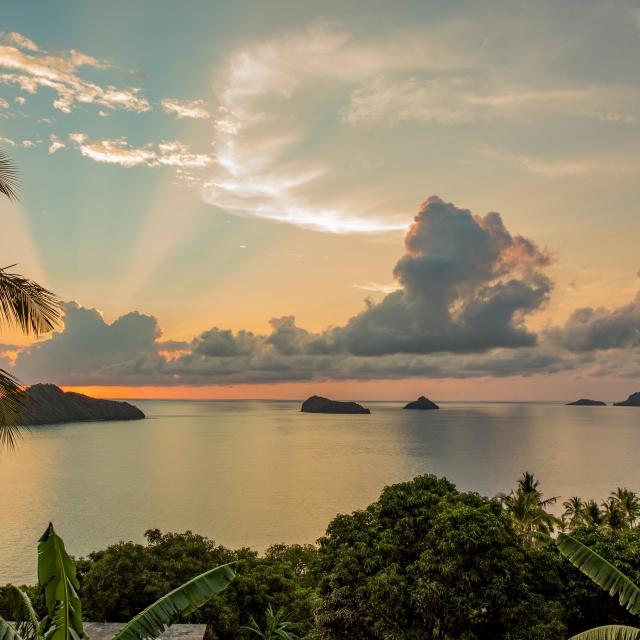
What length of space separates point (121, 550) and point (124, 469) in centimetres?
12788

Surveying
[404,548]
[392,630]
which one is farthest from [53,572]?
[404,548]

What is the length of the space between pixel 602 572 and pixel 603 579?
0.14 meters

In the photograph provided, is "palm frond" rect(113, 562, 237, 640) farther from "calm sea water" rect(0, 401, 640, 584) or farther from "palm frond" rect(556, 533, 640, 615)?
"calm sea water" rect(0, 401, 640, 584)

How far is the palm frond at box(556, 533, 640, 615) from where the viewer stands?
38.4 ft

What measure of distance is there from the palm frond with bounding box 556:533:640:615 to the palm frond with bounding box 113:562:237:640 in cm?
784

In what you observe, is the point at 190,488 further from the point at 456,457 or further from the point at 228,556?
the point at 228,556

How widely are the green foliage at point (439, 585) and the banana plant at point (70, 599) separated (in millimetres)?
11563

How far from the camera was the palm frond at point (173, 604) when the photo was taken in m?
8.87

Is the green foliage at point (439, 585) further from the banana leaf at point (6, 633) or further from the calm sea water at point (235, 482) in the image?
the calm sea water at point (235, 482)

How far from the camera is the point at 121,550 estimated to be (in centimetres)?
2984

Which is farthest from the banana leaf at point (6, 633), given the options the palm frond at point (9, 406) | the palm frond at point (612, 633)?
the palm frond at point (612, 633)

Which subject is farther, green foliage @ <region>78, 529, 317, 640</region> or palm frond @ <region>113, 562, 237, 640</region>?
green foliage @ <region>78, 529, 317, 640</region>

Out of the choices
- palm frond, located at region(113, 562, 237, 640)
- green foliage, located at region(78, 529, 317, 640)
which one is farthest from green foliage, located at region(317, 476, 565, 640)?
palm frond, located at region(113, 562, 237, 640)

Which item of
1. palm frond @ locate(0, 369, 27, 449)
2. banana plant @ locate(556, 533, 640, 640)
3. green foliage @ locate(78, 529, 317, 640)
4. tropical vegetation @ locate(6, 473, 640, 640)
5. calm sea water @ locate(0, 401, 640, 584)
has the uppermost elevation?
palm frond @ locate(0, 369, 27, 449)
